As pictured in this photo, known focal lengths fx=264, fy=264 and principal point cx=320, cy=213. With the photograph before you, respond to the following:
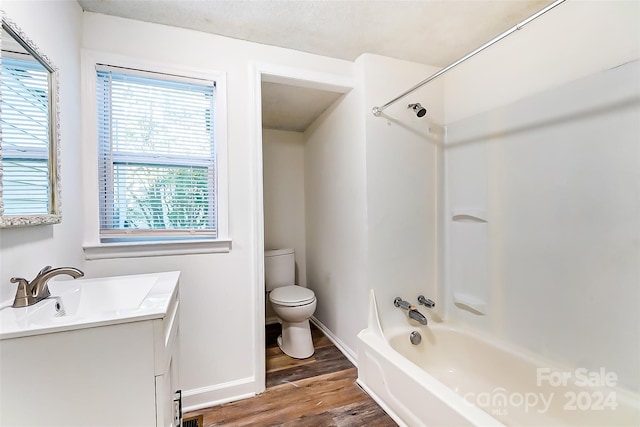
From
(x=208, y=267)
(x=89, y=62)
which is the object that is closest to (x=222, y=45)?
(x=89, y=62)

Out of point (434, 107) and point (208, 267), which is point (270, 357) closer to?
point (208, 267)

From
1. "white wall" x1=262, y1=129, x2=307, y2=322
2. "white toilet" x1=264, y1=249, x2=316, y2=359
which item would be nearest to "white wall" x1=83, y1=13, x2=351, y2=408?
"white toilet" x1=264, y1=249, x2=316, y2=359

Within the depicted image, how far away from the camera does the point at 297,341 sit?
2143 millimetres

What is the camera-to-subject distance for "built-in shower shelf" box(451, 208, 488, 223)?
5.78 ft

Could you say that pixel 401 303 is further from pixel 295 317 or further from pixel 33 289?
pixel 33 289

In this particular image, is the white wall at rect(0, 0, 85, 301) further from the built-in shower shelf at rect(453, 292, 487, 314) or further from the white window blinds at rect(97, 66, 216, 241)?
the built-in shower shelf at rect(453, 292, 487, 314)

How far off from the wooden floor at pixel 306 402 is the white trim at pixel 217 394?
0.03 m

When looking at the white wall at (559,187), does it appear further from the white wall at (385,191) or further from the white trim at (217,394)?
the white trim at (217,394)

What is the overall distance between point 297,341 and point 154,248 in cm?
130

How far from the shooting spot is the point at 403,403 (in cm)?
143

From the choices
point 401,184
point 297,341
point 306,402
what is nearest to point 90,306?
point 306,402

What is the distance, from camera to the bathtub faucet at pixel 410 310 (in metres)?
1.82

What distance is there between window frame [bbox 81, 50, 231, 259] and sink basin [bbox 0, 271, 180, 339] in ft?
0.89

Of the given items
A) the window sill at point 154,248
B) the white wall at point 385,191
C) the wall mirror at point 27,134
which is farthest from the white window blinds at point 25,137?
the white wall at point 385,191
